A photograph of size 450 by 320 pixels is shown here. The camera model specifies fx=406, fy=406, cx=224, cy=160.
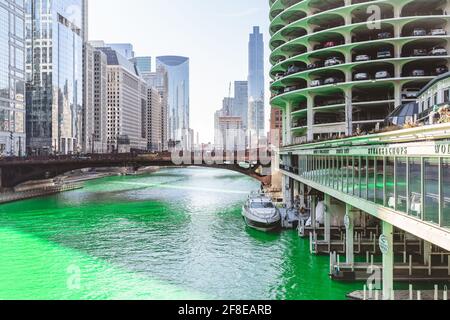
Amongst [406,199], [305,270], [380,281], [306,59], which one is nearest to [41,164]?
[306,59]

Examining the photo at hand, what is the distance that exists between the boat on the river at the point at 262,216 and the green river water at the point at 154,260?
110 cm

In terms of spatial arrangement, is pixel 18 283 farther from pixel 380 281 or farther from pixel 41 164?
pixel 41 164

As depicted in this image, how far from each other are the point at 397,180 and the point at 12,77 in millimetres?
159616

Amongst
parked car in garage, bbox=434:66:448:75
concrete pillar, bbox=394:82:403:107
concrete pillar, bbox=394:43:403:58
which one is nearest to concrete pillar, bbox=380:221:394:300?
concrete pillar, bbox=394:82:403:107

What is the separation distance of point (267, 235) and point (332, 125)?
2374 centimetres

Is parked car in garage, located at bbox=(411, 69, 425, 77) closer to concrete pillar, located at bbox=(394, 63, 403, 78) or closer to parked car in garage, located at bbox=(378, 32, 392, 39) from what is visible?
concrete pillar, located at bbox=(394, 63, 403, 78)

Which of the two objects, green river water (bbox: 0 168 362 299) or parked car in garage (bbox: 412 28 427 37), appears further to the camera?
parked car in garage (bbox: 412 28 427 37)

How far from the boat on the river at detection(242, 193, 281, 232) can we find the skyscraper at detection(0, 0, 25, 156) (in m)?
114

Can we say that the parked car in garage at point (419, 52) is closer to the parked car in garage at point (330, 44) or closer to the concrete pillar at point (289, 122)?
the parked car in garage at point (330, 44)

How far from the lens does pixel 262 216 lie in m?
47.7

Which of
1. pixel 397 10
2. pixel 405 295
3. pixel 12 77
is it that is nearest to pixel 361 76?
pixel 397 10

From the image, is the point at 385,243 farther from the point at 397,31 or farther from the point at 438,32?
the point at 438,32

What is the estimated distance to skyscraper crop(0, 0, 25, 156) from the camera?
142 meters

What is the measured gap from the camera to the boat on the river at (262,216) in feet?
154
